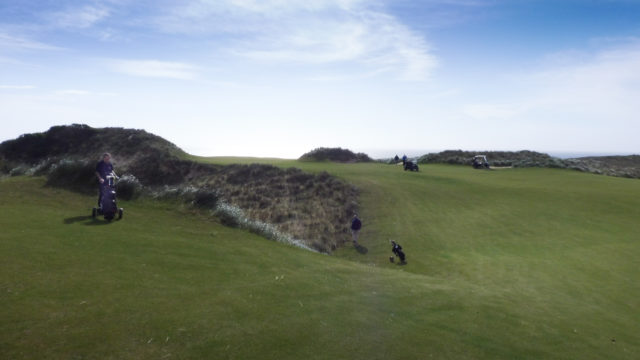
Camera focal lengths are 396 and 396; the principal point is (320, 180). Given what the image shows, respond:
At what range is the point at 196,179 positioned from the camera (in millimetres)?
43531

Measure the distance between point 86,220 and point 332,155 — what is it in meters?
48.9

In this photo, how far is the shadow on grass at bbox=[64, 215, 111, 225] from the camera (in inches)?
553

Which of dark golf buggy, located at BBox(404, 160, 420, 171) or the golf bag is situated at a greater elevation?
dark golf buggy, located at BBox(404, 160, 420, 171)

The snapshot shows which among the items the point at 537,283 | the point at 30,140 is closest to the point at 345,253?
the point at 537,283

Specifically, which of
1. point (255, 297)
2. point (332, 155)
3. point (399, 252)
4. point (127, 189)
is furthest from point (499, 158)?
point (255, 297)

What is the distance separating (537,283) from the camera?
1911cm

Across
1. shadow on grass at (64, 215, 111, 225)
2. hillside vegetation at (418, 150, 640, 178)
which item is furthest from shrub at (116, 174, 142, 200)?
hillside vegetation at (418, 150, 640, 178)

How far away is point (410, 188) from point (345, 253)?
16.0m

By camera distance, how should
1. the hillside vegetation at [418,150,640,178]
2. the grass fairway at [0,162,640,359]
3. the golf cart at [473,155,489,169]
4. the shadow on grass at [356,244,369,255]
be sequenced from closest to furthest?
the grass fairway at [0,162,640,359] < the shadow on grass at [356,244,369,255] < the hillside vegetation at [418,150,640,178] < the golf cart at [473,155,489,169]

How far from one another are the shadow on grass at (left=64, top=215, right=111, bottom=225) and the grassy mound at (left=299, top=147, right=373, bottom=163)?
46488 mm

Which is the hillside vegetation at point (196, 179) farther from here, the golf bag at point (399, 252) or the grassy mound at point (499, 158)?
the grassy mound at point (499, 158)

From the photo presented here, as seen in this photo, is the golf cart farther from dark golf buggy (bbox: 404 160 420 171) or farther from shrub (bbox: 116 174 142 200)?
shrub (bbox: 116 174 142 200)

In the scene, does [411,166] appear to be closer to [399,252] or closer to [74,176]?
[399,252]

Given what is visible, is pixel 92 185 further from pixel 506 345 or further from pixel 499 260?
pixel 499 260
